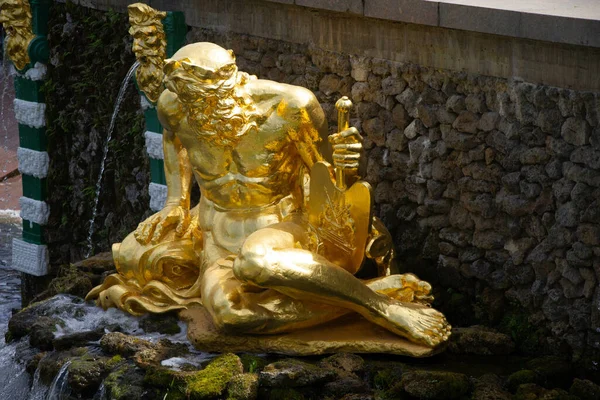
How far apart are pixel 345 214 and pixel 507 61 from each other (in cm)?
115

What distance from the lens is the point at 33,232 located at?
39.6 feet

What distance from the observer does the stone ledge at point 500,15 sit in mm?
7895

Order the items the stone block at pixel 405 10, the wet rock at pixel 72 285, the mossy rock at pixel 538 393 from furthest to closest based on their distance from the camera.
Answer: the wet rock at pixel 72 285
the stone block at pixel 405 10
the mossy rock at pixel 538 393

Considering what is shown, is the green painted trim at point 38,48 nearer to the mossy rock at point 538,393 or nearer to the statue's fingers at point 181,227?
the statue's fingers at point 181,227

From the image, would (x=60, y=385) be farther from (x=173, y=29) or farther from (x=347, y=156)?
(x=173, y=29)

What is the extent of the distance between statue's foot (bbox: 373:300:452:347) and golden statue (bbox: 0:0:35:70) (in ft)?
14.4

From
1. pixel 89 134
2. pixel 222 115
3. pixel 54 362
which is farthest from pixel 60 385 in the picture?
pixel 89 134

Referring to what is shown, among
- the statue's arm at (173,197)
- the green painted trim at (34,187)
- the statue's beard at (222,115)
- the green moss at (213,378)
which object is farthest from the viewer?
the green painted trim at (34,187)

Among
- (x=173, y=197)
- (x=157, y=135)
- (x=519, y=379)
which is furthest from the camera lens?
(x=157, y=135)

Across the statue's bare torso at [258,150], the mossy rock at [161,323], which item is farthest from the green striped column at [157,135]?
the mossy rock at [161,323]

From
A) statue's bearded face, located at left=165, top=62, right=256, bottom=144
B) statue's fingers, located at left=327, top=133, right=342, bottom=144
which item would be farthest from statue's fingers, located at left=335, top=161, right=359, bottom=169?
statue's bearded face, located at left=165, top=62, right=256, bottom=144

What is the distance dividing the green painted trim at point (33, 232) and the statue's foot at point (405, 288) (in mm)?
4169

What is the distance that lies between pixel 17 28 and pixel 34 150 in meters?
0.92

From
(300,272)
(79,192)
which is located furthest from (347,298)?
(79,192)
